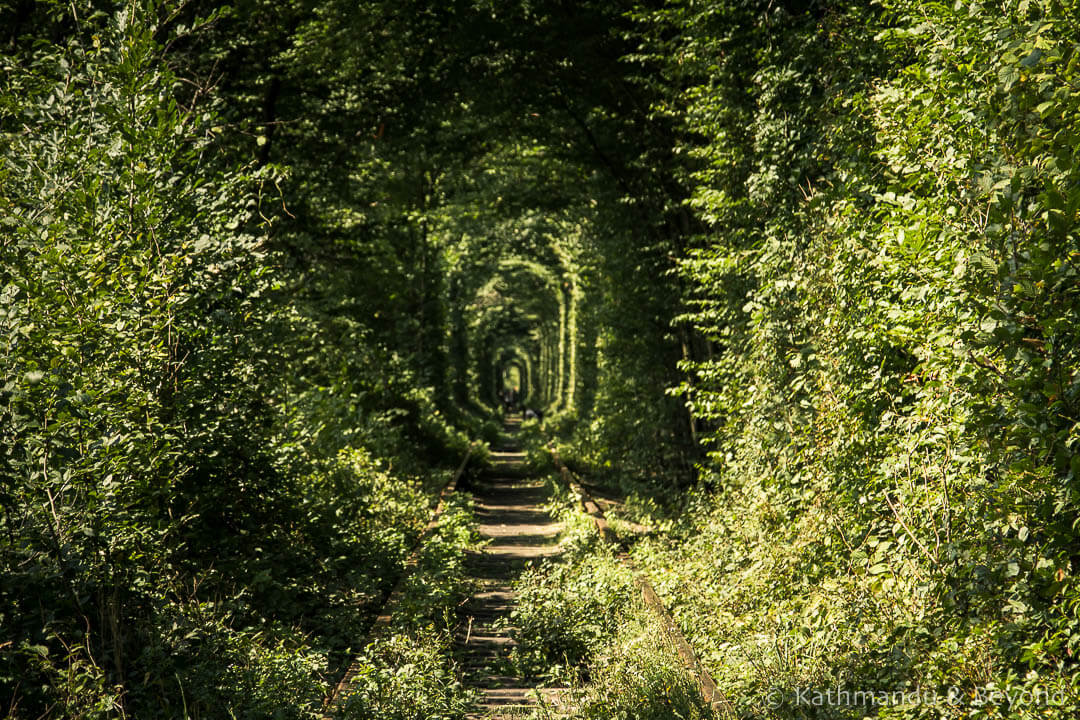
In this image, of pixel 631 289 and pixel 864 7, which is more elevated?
pixel 864 7

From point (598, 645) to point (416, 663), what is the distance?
5.31ft

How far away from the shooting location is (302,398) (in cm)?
980

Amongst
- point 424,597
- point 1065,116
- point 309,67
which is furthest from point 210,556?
point 309,67

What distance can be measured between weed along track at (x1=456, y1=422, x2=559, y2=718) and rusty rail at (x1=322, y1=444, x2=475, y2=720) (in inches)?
26.5

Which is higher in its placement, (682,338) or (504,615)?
(682,338)

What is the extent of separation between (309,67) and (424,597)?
830cm

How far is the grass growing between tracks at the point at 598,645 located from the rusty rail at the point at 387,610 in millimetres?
1155

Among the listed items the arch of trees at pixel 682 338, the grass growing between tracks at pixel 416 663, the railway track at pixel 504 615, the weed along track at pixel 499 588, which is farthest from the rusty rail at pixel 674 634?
the grass growing between tracks at pixel 416 663

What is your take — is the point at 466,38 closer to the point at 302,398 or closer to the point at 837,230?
the point at 302,398

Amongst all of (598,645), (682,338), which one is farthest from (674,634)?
(682,338)

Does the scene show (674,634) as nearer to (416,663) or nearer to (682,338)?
(416,663)

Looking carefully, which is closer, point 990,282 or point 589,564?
point 990,282

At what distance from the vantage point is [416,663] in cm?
616

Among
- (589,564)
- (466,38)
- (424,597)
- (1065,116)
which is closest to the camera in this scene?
(1065,116)
